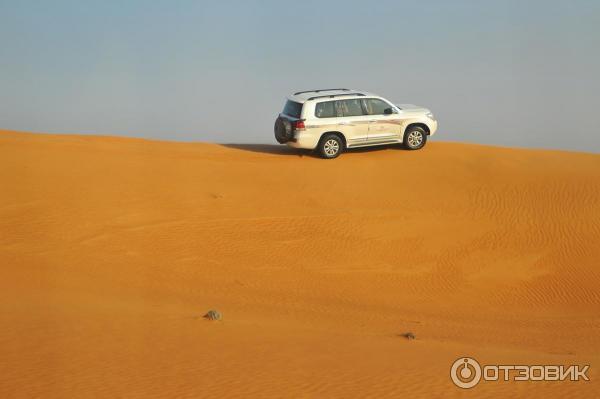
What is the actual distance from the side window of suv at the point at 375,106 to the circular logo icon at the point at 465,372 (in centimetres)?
1131

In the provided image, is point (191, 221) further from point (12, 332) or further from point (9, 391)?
point (9, 391)

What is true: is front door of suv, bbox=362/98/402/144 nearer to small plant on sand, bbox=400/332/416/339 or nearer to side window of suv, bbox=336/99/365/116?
side window of suv, bbox=336/99/365/116

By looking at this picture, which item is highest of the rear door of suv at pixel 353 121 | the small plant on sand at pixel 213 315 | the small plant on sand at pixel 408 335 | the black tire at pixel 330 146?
the rear door of suv at pixel 353 121

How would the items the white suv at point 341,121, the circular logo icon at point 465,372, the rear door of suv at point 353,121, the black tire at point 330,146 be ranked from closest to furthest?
the circular logo icon at point 465,372
the white suv at point 341,121
the rear door of suv at point 353,121
the black tire at point 330,146

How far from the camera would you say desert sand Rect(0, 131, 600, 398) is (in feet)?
26.0

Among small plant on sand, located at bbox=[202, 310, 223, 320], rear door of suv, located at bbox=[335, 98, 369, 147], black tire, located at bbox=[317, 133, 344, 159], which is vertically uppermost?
rear door of suv, located at bbox=[335, 98, 369, 147]

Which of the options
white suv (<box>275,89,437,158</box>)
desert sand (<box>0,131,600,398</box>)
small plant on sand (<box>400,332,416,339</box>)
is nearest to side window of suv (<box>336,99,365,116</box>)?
white suv (<box>275,89,437,158</box>)

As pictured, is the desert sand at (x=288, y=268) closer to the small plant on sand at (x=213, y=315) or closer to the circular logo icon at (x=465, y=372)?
the circular logo icon at (x=465, y=372)

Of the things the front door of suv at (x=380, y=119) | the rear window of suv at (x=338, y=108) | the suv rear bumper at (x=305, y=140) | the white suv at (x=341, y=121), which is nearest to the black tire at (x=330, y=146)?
the white suv at (x=341, y=121)

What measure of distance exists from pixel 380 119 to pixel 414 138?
137cm

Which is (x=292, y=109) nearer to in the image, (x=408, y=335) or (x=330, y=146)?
(x=330, y=146)

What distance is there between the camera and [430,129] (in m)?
19.8

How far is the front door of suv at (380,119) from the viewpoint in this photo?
62.7 ft

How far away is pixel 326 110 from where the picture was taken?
1883 centimetres
